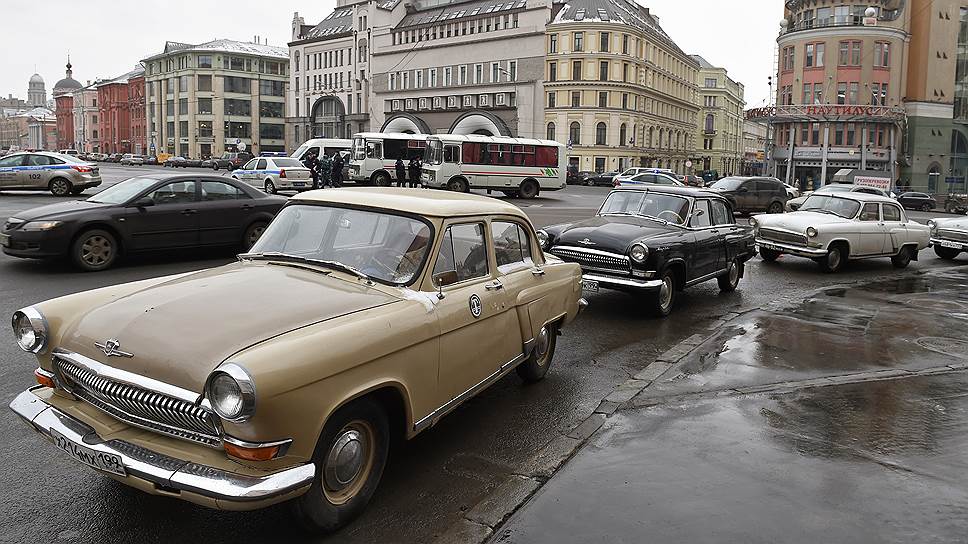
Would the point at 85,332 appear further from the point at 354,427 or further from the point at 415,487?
the point at 415,487

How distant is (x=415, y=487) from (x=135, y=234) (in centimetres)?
864

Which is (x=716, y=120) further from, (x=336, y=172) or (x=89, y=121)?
(x=89, y=121)

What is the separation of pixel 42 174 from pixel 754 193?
27.0 metres

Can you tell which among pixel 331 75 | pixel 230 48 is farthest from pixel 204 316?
pixel 230 48

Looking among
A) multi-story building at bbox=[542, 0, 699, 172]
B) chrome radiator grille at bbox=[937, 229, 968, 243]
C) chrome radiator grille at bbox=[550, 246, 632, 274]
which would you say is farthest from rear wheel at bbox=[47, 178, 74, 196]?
multi-story building at bbox=[542, 0, 699, 172]

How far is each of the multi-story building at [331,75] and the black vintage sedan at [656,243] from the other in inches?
3405

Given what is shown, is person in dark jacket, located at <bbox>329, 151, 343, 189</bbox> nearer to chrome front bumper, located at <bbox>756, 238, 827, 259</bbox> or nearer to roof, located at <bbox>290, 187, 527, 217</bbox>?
chrome front bumper, located at <bbox>756, 238, 827, 259</bbox>

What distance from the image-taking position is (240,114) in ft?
350

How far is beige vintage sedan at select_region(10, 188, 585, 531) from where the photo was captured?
3.41 m

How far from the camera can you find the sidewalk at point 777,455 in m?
4.16

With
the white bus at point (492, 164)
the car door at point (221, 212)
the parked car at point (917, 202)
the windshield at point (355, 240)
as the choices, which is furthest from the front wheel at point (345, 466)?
the parked car at point (917, 202)

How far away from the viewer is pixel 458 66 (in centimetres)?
8412

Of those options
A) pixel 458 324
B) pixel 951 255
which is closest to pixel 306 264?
pixel 458 324

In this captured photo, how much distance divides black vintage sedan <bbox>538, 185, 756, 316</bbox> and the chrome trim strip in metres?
3.92
